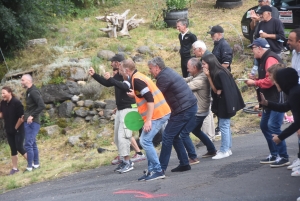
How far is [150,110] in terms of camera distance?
779 centimetres

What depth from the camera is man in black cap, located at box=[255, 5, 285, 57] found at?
10742 millimetres

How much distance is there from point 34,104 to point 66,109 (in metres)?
4.46

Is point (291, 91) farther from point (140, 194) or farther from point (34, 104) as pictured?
point (34, 104)

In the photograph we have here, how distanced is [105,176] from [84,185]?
50cm

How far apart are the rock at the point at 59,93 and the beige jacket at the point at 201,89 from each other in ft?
21.3

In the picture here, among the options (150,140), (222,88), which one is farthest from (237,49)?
(150,140)

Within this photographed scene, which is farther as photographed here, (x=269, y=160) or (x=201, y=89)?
(x=201, y=89)

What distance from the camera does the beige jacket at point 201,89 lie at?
28.6 feet

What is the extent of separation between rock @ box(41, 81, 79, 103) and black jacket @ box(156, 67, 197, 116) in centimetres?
725

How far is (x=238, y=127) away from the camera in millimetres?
11164

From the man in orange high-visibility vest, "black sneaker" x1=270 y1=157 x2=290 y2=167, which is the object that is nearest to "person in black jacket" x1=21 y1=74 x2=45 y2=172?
the man in orange high-visibility vest

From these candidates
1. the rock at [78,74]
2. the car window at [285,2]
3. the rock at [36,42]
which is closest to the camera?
the car window at [285,2]

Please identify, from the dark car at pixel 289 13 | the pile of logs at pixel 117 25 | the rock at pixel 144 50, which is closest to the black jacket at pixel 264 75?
the dark car at pixel 289 13

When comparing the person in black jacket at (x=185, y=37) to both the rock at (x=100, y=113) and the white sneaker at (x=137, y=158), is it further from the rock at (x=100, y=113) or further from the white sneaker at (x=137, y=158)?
the rock at (x=100, y=113)
